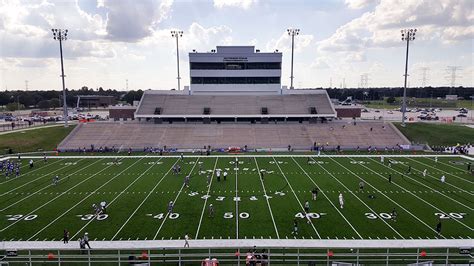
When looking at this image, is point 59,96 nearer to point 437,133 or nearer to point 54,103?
point 54,103

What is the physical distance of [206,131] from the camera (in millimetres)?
48656

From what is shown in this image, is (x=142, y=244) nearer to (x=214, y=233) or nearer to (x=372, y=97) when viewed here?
(x=214, y=233)

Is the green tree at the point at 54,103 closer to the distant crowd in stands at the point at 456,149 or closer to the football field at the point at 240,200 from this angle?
the football field at the point at 240,200

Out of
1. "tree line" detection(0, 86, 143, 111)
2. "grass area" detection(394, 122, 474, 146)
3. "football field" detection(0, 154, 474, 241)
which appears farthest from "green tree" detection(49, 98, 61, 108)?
"grass area" detection(394, 122, 474, 146)

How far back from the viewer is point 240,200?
22.1 meters

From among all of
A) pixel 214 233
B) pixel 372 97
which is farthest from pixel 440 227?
Result: pixel 372 97

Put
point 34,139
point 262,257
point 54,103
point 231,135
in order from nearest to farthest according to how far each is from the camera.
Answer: point 262,257 → point 34,139 → point 231,135 → point 54,103

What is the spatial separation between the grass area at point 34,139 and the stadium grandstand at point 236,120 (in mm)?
1523

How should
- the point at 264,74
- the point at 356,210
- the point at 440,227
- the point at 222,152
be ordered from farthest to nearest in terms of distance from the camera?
the point at 264,74 → the point at 222,152 → the point at 356,210 → the point at 440,227

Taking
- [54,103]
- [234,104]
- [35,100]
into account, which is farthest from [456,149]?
[35,100]

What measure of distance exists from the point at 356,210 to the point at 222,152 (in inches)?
896

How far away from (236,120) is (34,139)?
2751cm

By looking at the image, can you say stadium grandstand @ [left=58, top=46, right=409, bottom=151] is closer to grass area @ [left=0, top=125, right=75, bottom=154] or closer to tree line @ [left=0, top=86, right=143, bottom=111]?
grass area @ [left=0, top=125, right=75, bottom=154]

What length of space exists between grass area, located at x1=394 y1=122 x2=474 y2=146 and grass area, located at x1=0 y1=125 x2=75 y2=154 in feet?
153
